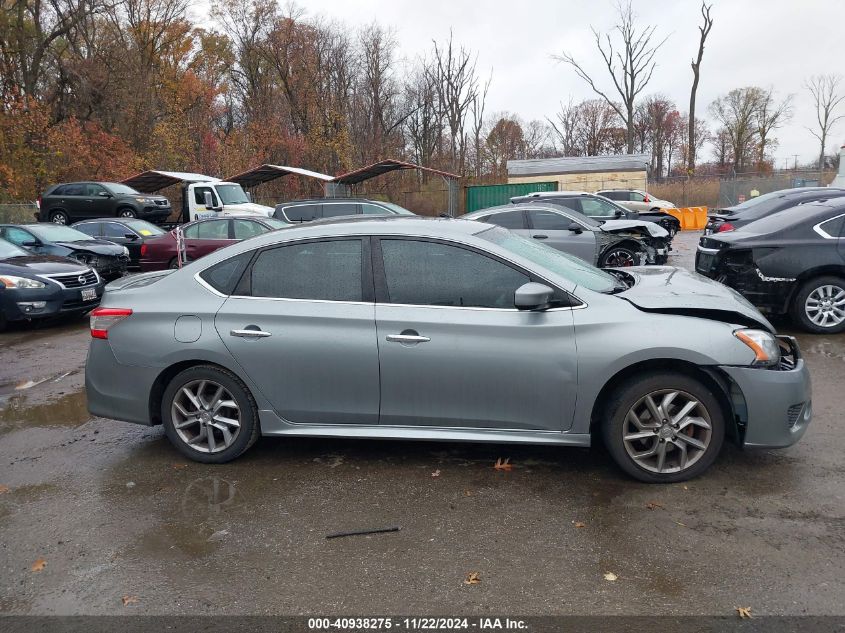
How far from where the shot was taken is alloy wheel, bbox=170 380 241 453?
4.50m

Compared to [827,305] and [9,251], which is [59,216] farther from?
[827,305]

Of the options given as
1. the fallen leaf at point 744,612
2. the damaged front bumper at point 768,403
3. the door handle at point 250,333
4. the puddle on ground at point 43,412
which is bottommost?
the fallen leaf at point 744,612

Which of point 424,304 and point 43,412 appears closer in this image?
point 424,304

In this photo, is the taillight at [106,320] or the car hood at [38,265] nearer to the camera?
the taillight at [106,320]

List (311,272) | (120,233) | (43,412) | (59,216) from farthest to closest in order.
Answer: (59,216) < (120,233) < (43,412) < (311,272)

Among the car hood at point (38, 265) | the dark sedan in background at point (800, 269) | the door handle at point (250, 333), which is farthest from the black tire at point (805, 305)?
the car hood at point (38, 265)

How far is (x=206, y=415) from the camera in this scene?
4527 millimetres

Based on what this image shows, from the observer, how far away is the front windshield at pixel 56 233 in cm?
1360

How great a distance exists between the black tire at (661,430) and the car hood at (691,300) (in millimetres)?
426

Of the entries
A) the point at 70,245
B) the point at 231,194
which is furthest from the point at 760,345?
the point at 231,194

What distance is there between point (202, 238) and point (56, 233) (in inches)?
116

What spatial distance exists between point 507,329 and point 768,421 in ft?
5.40

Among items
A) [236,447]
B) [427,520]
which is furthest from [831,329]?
[236,447]

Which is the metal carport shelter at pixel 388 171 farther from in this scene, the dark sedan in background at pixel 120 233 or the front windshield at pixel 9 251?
the front windshield at pixel 9 251
